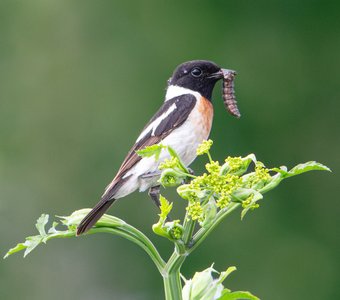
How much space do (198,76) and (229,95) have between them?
0.86 metres

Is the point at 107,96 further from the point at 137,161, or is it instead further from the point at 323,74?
the point at 137,161

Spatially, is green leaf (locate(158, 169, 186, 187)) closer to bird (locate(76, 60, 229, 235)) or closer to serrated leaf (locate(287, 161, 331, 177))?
serrated leaf (locate(287, 161, 331, 177))

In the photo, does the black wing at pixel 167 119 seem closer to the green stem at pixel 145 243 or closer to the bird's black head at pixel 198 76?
the bird's black head at pixel 198 76

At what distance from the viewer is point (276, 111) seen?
11.1m

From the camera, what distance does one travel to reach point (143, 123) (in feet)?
32.3

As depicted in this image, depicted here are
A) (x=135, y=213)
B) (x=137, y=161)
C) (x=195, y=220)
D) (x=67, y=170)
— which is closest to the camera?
(x=195, y=220)

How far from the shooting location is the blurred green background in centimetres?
972

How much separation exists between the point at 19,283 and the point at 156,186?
619 centimetres

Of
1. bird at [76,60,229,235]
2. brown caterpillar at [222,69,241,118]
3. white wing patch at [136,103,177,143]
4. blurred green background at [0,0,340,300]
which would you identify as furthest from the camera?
blurred green background at [0,0,340,300]

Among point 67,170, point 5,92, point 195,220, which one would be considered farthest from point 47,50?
point 195,220

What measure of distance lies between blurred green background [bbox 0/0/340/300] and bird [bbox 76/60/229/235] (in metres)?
4.46

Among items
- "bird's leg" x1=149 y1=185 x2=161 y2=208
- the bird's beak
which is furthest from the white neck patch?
"bird's leg" x1=149 y1=185 x2=161 y2=208

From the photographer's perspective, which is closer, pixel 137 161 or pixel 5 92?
pixel 137 161

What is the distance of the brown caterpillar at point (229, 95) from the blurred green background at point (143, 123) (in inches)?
198
